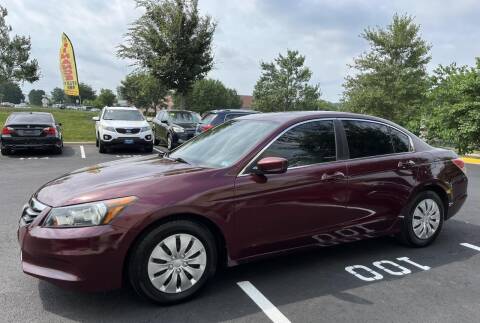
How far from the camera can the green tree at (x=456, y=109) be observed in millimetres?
14438

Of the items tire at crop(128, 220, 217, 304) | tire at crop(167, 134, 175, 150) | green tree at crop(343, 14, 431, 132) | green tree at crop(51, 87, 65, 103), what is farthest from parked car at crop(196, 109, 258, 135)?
green tree at crop(51, 87, 65, 103)

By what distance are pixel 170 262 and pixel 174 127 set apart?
38.6 feet

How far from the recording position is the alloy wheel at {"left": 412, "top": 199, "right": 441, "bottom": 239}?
15.2ft

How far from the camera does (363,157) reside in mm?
4246

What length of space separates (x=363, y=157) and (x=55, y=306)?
3157 millimetres

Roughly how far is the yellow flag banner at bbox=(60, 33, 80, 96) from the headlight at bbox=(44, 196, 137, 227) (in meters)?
28.6

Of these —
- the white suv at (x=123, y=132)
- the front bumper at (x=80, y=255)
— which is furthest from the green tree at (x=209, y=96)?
the front bumper at (x=80, y=255)

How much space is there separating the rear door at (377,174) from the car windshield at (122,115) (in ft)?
37.0

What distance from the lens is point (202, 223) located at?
3.35 metres

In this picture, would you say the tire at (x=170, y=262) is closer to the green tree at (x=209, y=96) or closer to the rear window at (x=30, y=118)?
the rear window at (x=30, y=118)

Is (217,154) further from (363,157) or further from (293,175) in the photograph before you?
(363,157)

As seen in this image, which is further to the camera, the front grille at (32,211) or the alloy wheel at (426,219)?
the alloy wheel at (426,219)

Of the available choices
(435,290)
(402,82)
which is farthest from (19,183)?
(402,82)

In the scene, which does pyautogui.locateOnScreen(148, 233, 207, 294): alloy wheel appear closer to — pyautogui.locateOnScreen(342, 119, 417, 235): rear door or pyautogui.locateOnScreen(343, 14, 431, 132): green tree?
pyautogui.locateOnScreen(342, 119, 417, 235): rear door
